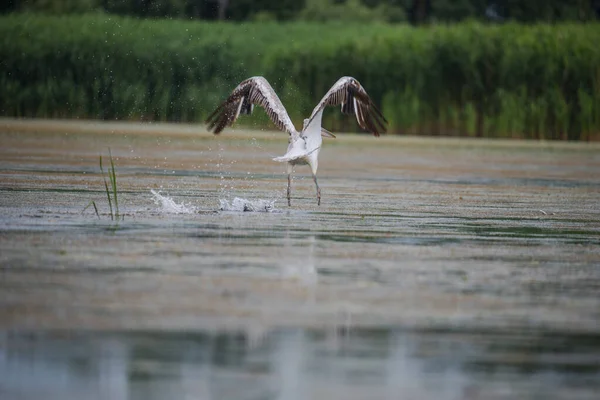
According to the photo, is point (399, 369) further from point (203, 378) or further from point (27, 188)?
point (27, 188)

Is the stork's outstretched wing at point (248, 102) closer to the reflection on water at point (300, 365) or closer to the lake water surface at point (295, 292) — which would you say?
the lake water surface at point (295, 292)

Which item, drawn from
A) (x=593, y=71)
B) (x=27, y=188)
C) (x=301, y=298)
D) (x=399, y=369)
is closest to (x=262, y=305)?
(x=301, y=298)

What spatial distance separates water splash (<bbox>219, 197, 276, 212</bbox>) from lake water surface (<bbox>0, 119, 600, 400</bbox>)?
3cm

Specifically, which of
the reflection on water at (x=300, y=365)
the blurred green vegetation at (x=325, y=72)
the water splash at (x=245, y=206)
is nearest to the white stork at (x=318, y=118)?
the water splash at (x=245, y=206)

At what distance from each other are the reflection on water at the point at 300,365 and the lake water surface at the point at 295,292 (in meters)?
A: 0.02

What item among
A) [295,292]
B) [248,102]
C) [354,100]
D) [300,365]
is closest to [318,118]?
[354,100]

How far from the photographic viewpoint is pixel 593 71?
117 feet

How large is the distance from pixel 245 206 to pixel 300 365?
8406 millimetres

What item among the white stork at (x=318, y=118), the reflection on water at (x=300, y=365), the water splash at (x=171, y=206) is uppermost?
the white stork at (x=318, y=118)

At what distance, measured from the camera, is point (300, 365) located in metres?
7.06

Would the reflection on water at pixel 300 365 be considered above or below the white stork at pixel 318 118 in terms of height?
below

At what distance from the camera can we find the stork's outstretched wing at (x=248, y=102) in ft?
54.9

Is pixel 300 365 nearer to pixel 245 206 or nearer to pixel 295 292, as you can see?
pixel 295 292

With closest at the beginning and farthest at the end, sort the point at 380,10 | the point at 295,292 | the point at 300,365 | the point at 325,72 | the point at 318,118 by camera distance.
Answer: the point at 300,365, the point at 295,292, the point at 318,118, the point at 325,72, the point at 380,10
